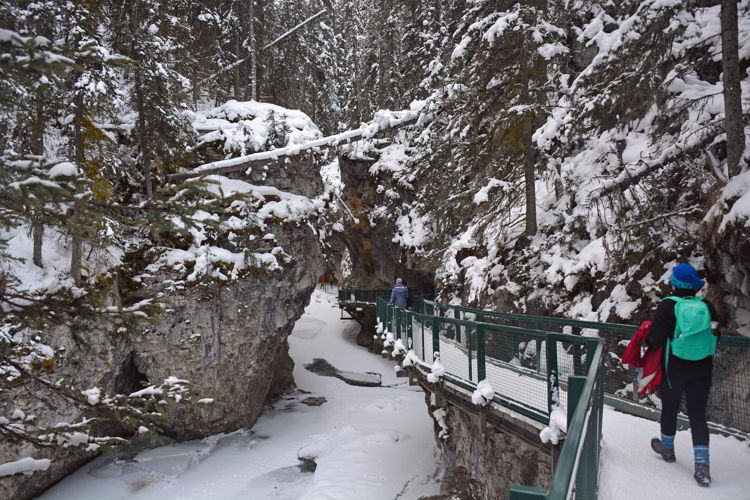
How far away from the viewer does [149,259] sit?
A: 17172mm

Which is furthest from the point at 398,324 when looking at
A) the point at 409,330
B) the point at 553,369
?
the point at 553,369

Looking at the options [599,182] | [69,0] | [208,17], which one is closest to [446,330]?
[599,182]

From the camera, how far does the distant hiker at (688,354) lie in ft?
13.0

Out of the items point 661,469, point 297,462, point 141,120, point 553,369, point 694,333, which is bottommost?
point 297,462

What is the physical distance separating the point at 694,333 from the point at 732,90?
17.1ft

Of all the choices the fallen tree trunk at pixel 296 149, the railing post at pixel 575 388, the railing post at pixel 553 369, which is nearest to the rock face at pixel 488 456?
the railing post at pixel 553 369

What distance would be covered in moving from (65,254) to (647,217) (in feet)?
54.8

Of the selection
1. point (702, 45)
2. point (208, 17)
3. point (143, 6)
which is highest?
point (208, 17)

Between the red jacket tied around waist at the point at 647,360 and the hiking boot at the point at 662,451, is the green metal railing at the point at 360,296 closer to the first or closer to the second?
the hiking boot at the point at 662,451

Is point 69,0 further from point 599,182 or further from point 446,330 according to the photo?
point 599,182

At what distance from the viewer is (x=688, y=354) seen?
402 centimetres

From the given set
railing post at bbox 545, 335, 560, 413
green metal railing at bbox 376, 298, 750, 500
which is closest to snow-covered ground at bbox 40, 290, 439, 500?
green metal railing at bbox 376, 298, 750, 500

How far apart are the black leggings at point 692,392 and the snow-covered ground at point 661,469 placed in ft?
1.23

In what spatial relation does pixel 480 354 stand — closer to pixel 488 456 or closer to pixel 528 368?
pixel 528 368
